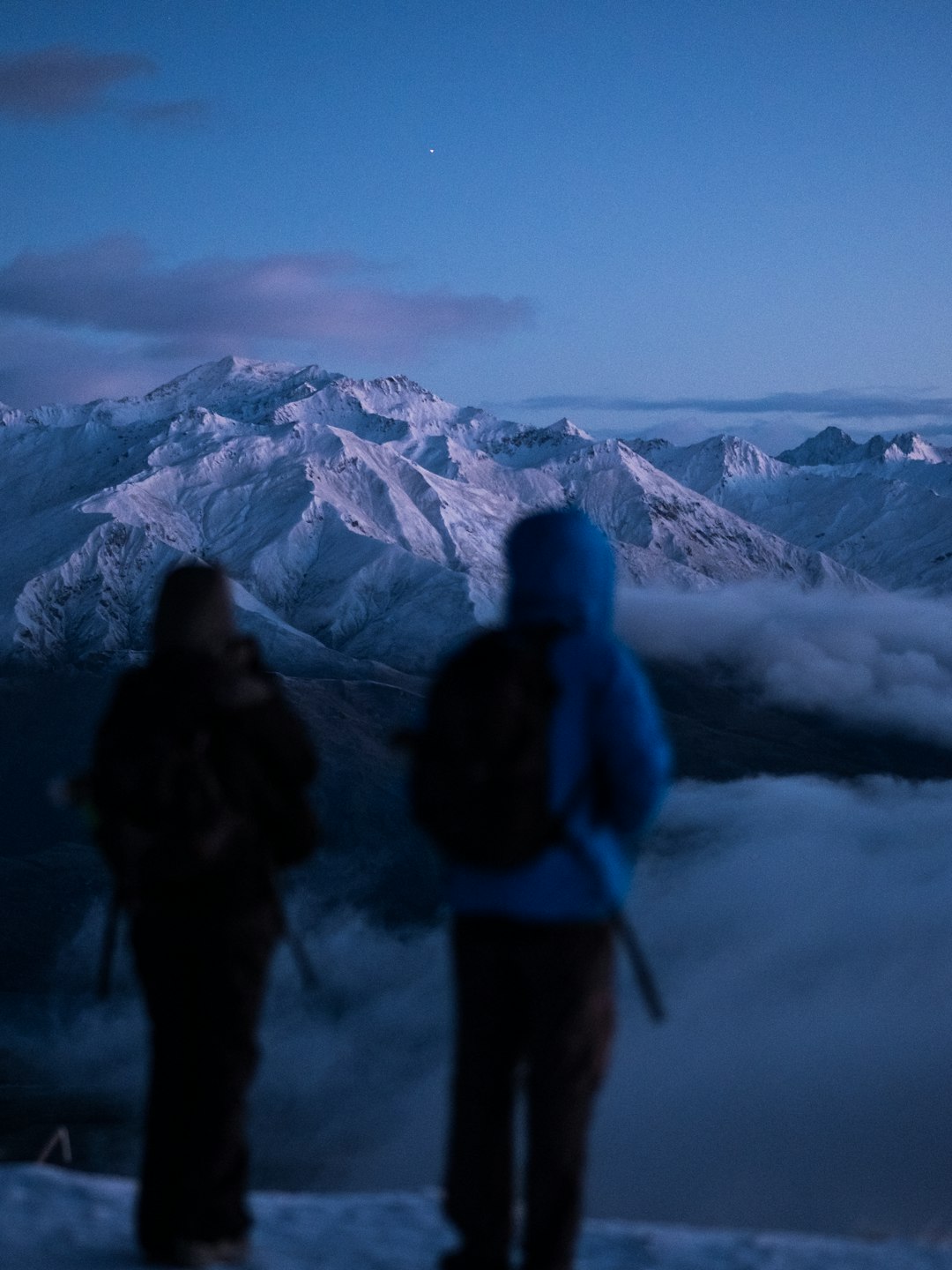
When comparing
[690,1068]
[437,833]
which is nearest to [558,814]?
[437,833]

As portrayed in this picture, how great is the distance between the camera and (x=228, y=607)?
529cm

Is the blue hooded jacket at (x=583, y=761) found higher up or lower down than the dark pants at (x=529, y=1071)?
higher up

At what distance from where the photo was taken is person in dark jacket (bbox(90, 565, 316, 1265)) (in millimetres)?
5117

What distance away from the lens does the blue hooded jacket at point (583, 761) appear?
4.74m

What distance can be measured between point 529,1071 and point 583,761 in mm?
1187

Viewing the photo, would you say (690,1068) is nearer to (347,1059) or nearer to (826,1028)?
(826,1028)

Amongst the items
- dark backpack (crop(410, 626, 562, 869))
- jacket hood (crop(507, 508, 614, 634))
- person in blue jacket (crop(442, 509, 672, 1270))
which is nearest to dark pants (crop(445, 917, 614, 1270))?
person in blue jacket (crop(442, 509, 672, 1270))

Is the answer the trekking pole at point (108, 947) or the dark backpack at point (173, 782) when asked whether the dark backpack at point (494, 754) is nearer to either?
the dark backpack at point (173, 782)

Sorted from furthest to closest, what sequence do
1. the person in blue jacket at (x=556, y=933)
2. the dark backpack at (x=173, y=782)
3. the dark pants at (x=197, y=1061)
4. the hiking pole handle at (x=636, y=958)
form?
the dark pants at (x=197, y=1061) → the dark backpack at (x=173, y=782) → the hiking pole handle at (x=636, y=958) → the person in blue jacket at (x=556, y=933)

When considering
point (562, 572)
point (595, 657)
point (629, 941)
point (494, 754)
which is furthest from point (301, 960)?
point (562, 572)

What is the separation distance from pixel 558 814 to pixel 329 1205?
3326 mm

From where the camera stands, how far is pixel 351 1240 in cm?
627

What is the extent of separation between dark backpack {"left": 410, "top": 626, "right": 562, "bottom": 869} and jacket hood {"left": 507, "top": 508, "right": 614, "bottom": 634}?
235 millimetres

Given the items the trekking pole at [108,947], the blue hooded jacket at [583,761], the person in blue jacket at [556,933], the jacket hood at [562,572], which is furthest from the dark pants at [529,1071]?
the trekking pole at [108,947]
